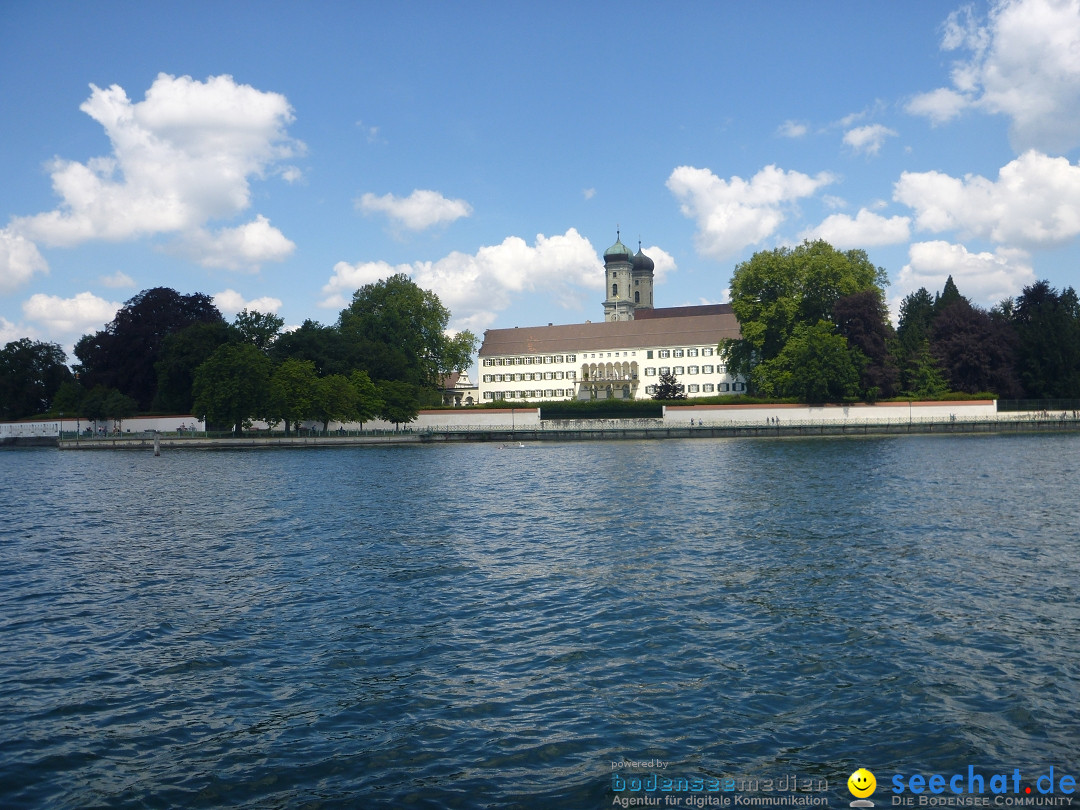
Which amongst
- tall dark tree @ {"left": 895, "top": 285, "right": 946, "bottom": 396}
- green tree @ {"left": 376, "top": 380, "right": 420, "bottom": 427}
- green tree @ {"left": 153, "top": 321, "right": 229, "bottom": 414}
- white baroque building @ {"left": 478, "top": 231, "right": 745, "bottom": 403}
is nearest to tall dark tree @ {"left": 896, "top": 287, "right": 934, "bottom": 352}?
tall dark tree @ {"left": 895, "top": 285, "right": 946, "bottom": 396}

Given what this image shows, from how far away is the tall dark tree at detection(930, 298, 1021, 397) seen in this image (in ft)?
229

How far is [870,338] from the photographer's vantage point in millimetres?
70812

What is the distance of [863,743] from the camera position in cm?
822

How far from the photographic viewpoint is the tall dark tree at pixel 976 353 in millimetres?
69688

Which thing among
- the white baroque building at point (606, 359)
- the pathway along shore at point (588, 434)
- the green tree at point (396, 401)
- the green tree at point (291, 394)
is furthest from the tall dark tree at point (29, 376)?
the white baroque building at point (606, 359)

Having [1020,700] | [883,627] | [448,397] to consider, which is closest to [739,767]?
[1020,700]

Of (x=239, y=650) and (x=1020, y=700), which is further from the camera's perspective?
(x=239, y=650)

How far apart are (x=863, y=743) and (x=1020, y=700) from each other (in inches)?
88.5

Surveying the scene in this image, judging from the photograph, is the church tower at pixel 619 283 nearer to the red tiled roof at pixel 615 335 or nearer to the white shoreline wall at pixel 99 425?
the red tiled roof at pixel 615 335

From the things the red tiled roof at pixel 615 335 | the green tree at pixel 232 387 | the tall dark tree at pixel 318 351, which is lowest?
the green tree at pixel 232 387

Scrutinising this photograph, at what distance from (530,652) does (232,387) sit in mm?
58335

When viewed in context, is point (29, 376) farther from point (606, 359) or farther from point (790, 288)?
point (790, 288)

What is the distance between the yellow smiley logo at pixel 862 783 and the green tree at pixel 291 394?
207 feet

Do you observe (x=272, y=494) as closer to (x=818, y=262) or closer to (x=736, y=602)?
(x=736, y=602)
